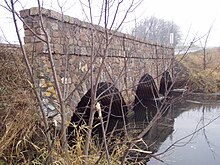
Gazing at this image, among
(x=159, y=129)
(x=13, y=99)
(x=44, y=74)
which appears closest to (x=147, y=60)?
(x=159, y=129)

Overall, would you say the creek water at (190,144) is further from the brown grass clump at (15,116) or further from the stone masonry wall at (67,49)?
the brown grass clump at (15,116)

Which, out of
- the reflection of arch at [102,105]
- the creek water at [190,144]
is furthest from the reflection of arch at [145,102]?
the reflection of arch at [102,105]

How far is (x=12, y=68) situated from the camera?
138 inches

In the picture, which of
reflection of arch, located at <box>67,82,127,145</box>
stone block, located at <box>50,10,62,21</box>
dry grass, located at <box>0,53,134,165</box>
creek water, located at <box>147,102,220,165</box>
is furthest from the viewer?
creek water, located at <box>147,102,220,165</box>

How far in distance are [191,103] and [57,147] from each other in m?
9.00

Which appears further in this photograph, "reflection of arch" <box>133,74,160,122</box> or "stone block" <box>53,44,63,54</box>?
"reflection of arch" <box>133,74,160,122</box>

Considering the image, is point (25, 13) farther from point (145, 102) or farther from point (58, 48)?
point (145, 102)

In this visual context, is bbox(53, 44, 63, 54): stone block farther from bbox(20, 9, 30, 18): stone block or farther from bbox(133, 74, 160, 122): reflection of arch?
bbox(133, 74, 160, 122): reflection of arch

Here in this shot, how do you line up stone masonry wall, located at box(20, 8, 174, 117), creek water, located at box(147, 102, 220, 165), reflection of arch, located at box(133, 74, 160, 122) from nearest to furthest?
stone masonry wall, located at box(20, 8, 174, 117)
creek water, located at box(147, 102, 220, 165)
reflection of arch, located at box(133, 74, 160, 122)

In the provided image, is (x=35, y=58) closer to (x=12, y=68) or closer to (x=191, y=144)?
(x=12, y=68)

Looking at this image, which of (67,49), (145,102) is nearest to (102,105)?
(67,49)

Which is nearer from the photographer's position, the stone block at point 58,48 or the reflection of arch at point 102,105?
the reflection of arch at point 102,105

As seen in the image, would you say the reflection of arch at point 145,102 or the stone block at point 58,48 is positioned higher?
the stone block at point 58,48

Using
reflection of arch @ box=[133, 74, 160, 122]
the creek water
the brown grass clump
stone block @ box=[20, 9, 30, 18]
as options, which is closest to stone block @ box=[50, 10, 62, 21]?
Answer: stone block @ box=[20, 9, 30, 18]
